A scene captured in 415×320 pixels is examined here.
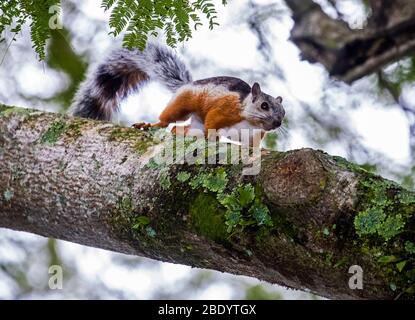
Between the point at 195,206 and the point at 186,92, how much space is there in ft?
8.54

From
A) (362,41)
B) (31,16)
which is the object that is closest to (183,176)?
(31,16)

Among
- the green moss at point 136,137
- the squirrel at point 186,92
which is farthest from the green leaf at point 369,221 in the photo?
the squirrel at point 186,92

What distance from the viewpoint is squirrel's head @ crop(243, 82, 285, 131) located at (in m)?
4.78

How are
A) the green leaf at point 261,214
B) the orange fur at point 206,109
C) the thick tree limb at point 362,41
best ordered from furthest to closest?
the orange fur at point 206,109
the thick tree limb at point 362,41
the green leaf at point 261,214

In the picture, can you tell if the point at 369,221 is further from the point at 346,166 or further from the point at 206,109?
the point at 206,109

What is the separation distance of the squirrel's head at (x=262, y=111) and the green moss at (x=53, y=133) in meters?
2.32

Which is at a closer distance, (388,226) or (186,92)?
(388,226)

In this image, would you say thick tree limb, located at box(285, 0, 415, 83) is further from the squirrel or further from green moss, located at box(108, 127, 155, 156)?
the squirrel

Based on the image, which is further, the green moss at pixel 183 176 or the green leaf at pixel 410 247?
the green moss at pixel 183 176

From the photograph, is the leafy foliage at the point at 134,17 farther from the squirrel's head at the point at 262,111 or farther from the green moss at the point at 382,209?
the squirrel's head at the point at 262,111

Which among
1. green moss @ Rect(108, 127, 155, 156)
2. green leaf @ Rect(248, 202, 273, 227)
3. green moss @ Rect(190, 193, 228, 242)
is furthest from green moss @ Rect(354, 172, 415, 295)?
green moss @ Rect(108, 127, 155, 156)

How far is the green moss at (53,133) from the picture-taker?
2.62 m

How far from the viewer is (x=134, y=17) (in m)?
2.70

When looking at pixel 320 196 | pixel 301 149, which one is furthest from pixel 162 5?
pixel 320 196
